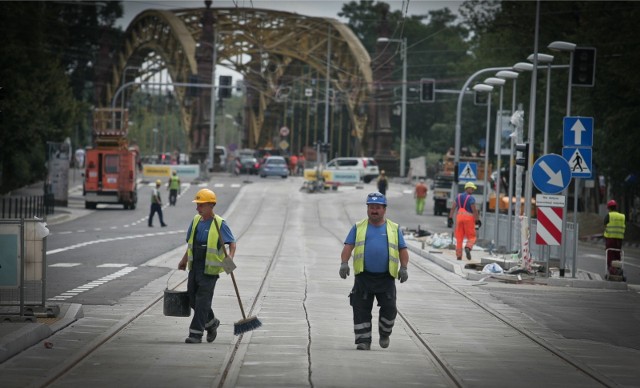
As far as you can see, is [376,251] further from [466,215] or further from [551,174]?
[466,215]

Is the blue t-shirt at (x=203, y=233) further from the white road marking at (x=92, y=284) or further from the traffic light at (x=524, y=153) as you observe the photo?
the traffic light at (x=524, y=153)

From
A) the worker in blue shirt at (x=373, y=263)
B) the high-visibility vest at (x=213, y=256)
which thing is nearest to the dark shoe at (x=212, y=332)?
the high-visibility vest at (x=213, y=256)

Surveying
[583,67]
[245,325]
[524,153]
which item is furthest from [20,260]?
[583,67]

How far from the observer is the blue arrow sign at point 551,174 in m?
26.0

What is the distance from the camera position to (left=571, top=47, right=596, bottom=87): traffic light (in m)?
32.7

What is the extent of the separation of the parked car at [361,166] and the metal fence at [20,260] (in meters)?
77.8

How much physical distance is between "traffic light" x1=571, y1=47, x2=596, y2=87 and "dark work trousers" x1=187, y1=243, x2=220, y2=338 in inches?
795

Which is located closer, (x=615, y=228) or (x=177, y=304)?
(x=177, y=304)

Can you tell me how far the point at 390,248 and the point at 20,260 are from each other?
4542mm

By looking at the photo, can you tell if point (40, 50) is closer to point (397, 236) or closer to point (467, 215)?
point (467, 215)

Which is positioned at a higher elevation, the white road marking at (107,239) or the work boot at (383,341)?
the work boot at (383,341)

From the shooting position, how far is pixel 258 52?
4483 inches

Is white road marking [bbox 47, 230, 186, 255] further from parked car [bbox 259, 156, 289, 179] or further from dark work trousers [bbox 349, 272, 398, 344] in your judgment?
parked car [bbox 259, 156, 289, 179]

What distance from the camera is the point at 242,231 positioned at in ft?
157
